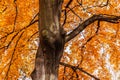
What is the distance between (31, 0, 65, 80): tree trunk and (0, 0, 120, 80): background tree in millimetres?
2053

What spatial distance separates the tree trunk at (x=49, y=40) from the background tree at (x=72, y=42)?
80.8 inches

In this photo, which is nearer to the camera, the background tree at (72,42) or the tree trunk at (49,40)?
the tree trunk at (49,40)

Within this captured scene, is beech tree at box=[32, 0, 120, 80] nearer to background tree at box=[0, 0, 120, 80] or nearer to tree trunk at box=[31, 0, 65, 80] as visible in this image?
tree trunk at box=[31, 0, 65, 80]

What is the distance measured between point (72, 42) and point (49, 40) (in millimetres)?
3913

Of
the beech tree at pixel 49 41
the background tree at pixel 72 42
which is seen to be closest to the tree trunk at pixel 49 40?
the beech tree at pixel 49 41

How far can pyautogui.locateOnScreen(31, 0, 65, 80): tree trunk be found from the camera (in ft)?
13.4

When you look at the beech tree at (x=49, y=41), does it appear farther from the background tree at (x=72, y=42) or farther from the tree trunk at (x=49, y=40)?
the background tree at (x=72, y=42)

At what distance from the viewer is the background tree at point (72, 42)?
22.3 ft

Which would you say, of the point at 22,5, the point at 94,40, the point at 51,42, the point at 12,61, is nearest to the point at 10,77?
the point at 12,61

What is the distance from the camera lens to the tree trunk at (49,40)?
4.08m

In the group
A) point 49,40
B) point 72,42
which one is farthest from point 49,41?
point 72,42

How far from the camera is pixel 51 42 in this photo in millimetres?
4102

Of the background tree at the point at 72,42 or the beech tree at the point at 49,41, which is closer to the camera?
the beech tree at the point at 49,41

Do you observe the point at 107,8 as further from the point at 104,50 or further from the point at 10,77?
the point at 10,77
